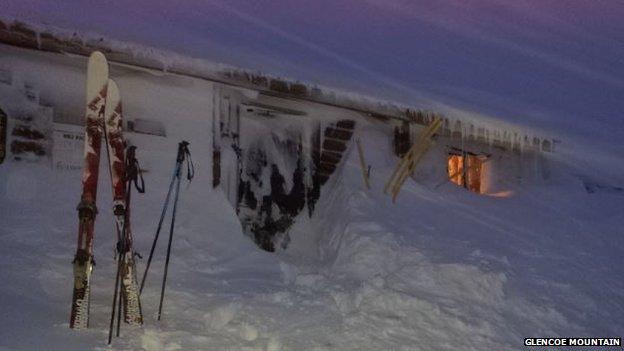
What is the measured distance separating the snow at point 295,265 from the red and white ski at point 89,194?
198mm

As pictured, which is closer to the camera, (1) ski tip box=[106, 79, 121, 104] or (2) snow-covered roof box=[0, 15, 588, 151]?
Answer: (1) ski tip box=[106, 79, 121, 104]

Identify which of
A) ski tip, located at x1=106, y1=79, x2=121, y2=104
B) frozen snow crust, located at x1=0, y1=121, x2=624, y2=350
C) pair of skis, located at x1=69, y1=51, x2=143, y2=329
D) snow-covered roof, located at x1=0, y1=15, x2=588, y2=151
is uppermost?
snow-covered roof, located at x1=0, y1=15, x2=588, y2=151

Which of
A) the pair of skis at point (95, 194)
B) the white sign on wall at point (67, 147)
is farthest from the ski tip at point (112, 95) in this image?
the white sign on wall at point (67, 147)

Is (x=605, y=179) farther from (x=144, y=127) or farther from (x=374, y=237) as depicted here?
(x=144, y=127)

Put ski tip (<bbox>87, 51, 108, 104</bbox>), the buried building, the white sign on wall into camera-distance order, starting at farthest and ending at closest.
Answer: the white sign on wall, the buried building, ski tip (<bbox>87, 51, 108, 104</bbox>)

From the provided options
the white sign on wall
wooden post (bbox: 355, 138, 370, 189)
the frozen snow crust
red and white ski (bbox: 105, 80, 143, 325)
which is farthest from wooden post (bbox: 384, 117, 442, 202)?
red and white ski (bbox: 105, 80, 143, 325)

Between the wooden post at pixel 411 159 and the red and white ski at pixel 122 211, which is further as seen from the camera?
the wooden post at pixel 411 159

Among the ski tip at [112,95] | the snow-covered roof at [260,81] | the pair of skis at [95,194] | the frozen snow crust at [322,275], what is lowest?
the frozen snow crust at [322,275]

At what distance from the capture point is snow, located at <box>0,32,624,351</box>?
4.50 metres

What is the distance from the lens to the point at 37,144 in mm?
6168

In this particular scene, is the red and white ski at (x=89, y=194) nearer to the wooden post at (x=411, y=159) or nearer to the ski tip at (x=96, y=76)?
the ski tip at (x=96, y=76)

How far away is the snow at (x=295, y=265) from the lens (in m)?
4.50

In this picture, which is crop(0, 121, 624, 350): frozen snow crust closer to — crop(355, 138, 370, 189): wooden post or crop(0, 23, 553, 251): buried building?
crop(355, 138, 370, 189): wooden post

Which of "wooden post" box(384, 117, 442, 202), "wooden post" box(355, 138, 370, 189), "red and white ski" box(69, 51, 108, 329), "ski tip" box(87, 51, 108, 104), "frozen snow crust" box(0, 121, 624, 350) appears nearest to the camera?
"red and white ski" box(69, 51, 108, 329)
